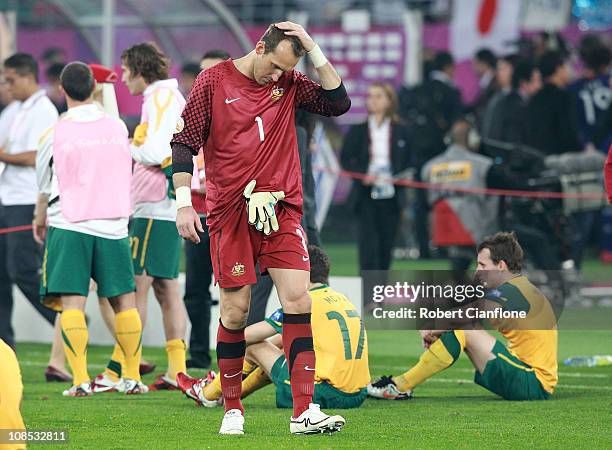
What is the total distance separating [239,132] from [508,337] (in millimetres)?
2658

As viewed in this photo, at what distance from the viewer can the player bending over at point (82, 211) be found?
Result: 9.73m

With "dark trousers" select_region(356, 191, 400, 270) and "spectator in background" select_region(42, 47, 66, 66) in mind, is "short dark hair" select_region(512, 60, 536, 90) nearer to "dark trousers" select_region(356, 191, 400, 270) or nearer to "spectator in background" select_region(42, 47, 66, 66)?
"dark trousers" select_region(356, 191, 400, 270)

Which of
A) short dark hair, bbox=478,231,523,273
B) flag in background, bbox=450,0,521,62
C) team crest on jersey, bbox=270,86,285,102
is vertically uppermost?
flag in background, bbox=450,0,521,62

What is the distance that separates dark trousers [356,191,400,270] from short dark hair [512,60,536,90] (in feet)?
12.3

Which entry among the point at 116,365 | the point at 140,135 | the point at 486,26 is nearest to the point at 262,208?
the point at 140,135

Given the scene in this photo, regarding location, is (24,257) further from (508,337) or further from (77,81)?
(508,337)

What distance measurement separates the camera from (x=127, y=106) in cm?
1417

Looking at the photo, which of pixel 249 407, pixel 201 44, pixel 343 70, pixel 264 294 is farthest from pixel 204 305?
pixel 343 70

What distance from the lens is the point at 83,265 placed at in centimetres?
976

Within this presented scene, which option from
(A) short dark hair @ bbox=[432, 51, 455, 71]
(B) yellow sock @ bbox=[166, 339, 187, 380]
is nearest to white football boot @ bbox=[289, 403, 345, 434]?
(B) yellow sock @ bbox=[166, 339, 187, 380]

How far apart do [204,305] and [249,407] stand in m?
2.18

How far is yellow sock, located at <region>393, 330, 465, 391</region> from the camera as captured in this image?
937 centimetres

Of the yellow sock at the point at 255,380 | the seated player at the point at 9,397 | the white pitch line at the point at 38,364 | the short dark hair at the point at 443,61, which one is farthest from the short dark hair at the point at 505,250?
the short dark hair at the point at 443,61

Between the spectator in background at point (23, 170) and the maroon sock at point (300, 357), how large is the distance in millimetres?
4555
